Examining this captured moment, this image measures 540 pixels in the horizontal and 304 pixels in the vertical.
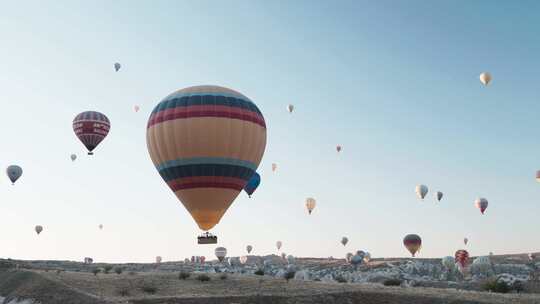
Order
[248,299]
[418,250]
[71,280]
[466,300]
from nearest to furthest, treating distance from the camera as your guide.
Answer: [466,300] → [248,299] → [71,280] → [418,250]

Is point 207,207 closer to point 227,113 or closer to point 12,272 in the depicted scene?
point 227,113

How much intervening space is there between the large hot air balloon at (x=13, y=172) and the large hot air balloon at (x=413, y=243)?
5512cm

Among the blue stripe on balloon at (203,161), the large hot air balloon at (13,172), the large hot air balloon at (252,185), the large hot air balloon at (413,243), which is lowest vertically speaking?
the large hot air balloon at (413,243)

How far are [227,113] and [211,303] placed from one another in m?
12.1

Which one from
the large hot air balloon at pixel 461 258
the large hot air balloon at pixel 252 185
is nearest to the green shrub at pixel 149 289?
the large hot air balloon at pixel 252 185

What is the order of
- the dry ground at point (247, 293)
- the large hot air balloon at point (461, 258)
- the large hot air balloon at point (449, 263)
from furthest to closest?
1. the large hot air balloon at point (449, 263)
2. the large hot air balloon at point (461, 258)
3. the dry ground at point (247, 293)

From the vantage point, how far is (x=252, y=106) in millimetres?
40500

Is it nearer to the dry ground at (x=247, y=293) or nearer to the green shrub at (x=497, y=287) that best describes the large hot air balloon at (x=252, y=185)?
the dry ground at (x=247, y=293)

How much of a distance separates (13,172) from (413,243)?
56650 mm

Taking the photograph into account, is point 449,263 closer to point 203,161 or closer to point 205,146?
point 203,161

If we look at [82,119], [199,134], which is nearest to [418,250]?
[82,119]

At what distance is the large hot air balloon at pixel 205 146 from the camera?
3791 centimetres

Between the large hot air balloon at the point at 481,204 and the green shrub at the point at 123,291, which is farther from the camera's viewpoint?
the large hot air balloon at the point at 481,204

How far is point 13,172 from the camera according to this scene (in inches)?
3007
